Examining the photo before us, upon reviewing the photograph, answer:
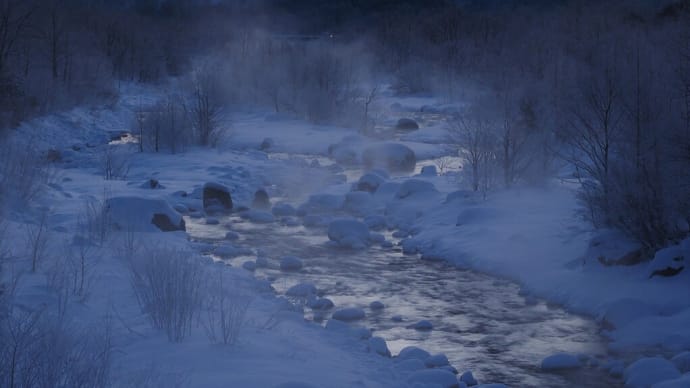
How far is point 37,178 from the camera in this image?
43.2 ft

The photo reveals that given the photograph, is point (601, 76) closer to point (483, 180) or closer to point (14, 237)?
point (483, 180)

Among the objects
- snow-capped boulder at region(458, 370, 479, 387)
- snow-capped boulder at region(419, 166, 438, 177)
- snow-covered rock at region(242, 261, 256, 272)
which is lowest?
snow-capped boulder at region(458, 370, 479, 387)

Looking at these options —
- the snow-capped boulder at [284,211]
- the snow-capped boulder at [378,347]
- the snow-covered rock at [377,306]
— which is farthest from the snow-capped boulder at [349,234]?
the snow-capped boulder at [378,347]

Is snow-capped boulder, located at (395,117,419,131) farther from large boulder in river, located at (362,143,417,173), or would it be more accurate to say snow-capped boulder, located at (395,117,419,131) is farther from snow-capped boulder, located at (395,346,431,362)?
snow-capped boulder, located at (395,346,431,362)

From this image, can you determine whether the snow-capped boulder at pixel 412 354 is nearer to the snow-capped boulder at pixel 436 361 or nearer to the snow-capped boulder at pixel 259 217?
the snow-capped boulder at pixel 436 361

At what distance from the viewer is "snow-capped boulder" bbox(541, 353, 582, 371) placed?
298 inches

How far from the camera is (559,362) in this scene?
759 centimetres

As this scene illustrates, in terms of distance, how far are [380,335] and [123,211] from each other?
208 inches

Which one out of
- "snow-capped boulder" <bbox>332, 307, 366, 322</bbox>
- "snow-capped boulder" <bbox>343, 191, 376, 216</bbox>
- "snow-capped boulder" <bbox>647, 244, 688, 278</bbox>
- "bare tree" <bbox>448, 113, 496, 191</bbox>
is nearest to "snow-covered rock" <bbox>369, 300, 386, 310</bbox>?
"snow-capped boulder" <bbox>332, 307, 366, 322</bbox>

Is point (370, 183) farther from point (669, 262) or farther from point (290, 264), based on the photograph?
point (669, 262)

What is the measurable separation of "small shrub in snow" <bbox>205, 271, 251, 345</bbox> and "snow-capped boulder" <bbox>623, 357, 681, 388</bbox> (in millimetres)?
3414

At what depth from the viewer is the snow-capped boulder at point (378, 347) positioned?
767 centimetres

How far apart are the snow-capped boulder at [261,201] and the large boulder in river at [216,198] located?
48 centimetres

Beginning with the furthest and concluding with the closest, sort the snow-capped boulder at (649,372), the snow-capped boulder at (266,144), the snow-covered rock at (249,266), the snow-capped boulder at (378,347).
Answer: the snow-capped boulder at (266,144)
the snow-covered rock at (249,266)
the snow-capped boulder at (378,347)
the snow-capped boulder at (649,372)
